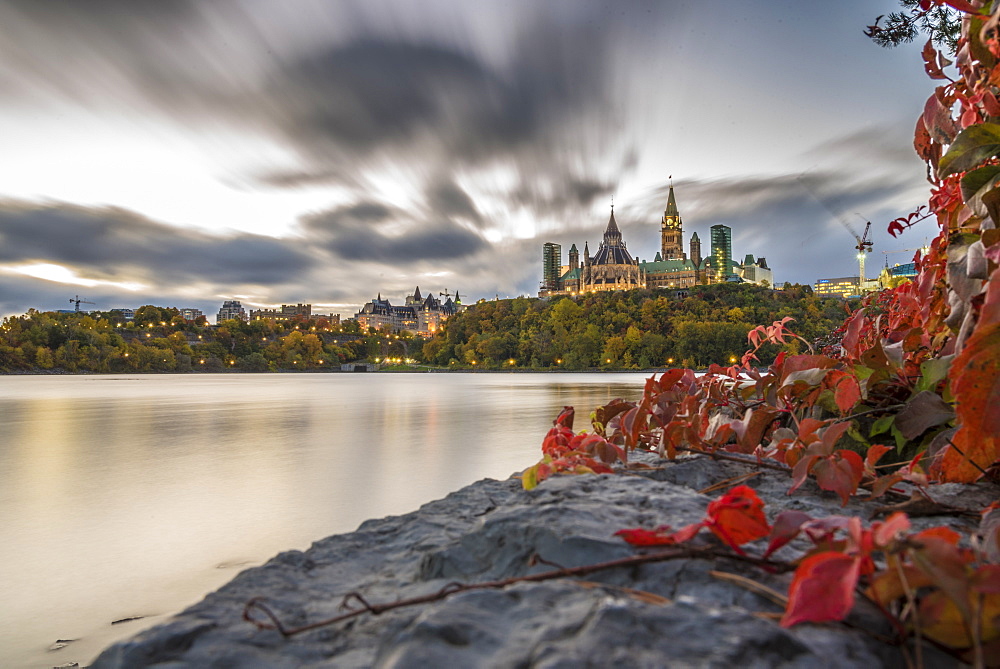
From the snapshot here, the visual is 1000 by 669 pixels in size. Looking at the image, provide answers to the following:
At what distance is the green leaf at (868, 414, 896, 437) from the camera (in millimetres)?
1445

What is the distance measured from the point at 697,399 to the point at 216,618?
1.50 m

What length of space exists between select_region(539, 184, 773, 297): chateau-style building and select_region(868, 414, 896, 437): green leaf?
92.7 meters

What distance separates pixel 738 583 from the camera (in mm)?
614

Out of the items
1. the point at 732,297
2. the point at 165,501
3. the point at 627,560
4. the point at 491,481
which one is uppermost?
the point at 732,297

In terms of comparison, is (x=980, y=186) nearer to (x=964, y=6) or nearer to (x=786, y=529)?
(x=964, y=6)

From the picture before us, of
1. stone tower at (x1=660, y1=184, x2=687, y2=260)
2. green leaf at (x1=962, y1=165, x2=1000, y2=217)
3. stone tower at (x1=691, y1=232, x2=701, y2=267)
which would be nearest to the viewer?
green leaf at (x1=962, y1=165, x2=1000, y2=217)

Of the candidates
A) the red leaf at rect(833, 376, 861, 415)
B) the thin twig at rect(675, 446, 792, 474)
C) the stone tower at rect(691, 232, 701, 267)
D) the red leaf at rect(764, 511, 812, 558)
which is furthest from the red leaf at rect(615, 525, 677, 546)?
the stone tower at rect(691, 232, 701, 267)

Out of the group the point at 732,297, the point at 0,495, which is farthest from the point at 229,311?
the point at 0,495

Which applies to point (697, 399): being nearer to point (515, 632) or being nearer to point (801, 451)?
point (801, 451)

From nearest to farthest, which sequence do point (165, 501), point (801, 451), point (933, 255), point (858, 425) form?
point (801, 451), point (933, 255), point (858, 425), point (165, 501)

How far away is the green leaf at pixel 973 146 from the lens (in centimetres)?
102

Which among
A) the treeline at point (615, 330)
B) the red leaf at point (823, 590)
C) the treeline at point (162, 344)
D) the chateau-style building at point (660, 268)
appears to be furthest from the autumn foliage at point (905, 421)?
the chateau-style building at point (660, 268)

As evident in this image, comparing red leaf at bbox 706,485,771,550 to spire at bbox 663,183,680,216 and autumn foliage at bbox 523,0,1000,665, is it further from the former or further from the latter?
spire at bbox 663,183,680,216

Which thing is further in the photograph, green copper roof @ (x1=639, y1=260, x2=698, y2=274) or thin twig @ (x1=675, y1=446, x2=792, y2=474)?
green copper roof @ (x1=639, y1=260, x2=698, y2=274)
